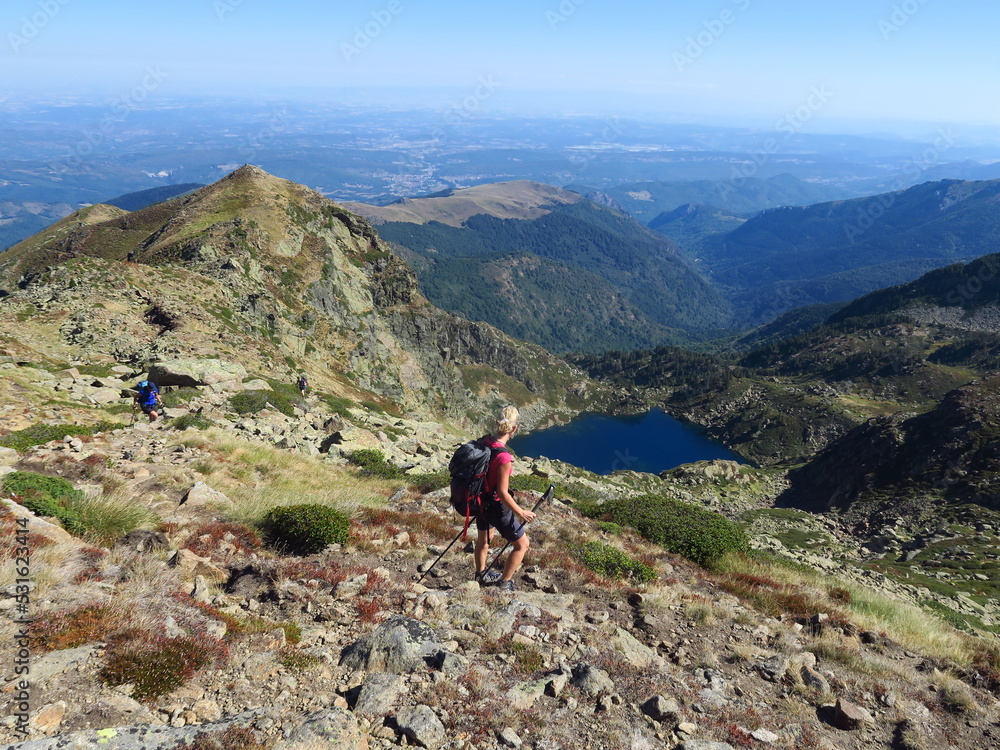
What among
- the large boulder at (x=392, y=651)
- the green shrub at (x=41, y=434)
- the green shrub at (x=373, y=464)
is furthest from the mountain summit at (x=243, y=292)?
the large boulder at (x=392, y=651)

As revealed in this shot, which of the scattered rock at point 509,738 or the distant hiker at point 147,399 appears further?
the distant hiker at point 147,399

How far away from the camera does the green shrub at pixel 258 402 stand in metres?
28.8

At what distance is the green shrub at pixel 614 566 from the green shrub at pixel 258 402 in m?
22.9

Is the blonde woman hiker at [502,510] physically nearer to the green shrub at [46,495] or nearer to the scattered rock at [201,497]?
the scattered rock at [201,497]

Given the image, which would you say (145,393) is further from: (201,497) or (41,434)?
(201,497)

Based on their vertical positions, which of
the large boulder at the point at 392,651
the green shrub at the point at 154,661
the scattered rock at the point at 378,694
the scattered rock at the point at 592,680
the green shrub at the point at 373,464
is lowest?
the green shrub at the point at 373,464

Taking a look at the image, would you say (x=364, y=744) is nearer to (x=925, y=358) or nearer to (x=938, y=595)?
(x=938, y=595)

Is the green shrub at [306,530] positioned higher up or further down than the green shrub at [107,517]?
further down

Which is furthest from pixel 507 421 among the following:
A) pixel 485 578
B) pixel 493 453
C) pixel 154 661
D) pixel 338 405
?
pixel 338 405

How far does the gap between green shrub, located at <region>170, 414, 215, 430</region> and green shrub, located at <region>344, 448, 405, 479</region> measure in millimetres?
6280

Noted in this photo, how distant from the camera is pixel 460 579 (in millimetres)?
11344

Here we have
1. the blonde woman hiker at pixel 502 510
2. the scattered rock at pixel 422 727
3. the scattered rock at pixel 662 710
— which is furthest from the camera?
the blonde woman hiker at pixel 502 510

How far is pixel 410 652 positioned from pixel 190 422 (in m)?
18.7

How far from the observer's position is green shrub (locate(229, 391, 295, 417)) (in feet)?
94.5
